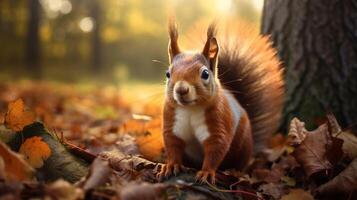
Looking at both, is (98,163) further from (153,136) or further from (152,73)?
(152,73)

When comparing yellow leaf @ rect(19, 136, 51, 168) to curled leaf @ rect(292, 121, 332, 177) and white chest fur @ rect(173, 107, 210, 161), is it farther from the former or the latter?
curled leaf @ rect(292, 121, 332, 177)

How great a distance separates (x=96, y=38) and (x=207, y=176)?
23.9 m

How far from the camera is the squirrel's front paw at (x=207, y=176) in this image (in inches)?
83.0

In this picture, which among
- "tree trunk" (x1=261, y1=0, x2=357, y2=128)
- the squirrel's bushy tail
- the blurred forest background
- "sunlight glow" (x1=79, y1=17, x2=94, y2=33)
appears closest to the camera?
the squirrel's bushy tail

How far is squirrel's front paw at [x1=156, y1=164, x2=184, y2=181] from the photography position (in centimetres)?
214

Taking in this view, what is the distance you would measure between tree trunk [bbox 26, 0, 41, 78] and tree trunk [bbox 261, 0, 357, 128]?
16.0m

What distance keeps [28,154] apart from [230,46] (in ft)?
4.65

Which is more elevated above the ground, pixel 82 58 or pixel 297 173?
pixel 297 173

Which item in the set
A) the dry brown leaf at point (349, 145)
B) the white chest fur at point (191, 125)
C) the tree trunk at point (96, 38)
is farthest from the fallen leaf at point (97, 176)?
the tree trunk at point (96, 38)

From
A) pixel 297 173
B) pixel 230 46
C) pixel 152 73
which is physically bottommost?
pixel 152 73

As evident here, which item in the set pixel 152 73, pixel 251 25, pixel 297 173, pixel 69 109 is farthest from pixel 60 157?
pixel 152 73

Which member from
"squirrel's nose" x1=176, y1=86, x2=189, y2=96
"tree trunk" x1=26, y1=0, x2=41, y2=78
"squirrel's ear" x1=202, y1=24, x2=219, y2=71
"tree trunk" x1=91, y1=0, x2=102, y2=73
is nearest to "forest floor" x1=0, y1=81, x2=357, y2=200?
"squirrel's nose" x1=176, y1=86, x2=189, y2=96

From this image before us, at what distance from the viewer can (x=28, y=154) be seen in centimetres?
194

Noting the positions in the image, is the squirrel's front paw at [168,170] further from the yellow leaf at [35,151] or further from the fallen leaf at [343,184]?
the fallen leaf at [343,184]
